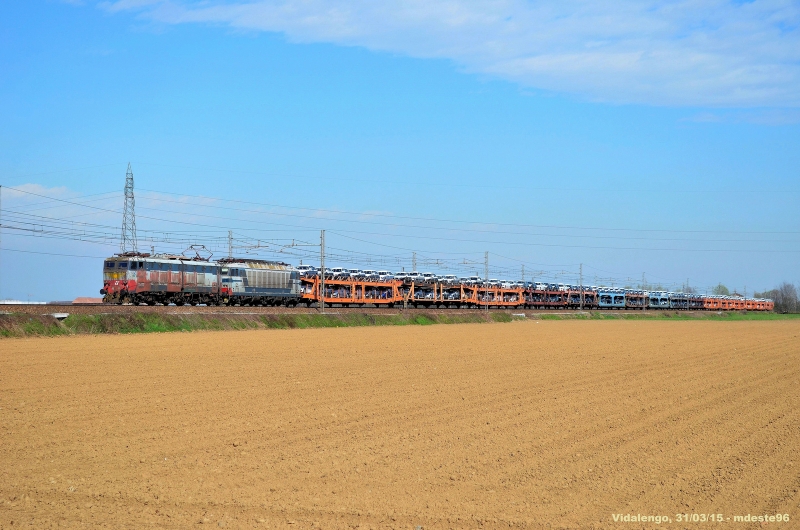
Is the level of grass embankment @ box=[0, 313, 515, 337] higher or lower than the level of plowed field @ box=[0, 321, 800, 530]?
higher

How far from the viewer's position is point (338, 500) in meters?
9.38

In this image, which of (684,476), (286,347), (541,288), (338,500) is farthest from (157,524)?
(541,288)

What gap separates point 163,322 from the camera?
40312 millimetres

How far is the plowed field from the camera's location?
9.09 meters

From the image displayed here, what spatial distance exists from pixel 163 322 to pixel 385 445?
100ft

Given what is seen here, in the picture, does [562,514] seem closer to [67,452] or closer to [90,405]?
[67,452]

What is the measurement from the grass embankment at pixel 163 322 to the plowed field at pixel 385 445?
1053 centimetres

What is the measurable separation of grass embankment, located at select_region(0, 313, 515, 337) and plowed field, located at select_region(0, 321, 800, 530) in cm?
1053

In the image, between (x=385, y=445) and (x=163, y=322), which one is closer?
(x=385, y=445)

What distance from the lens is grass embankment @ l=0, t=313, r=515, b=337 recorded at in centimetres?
3372

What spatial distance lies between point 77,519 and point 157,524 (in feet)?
3.17

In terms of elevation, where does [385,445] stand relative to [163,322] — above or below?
below

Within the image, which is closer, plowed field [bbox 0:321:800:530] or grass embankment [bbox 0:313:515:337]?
plowed field [bbox 0:321:800:530]

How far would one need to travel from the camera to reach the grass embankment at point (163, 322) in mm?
33719
